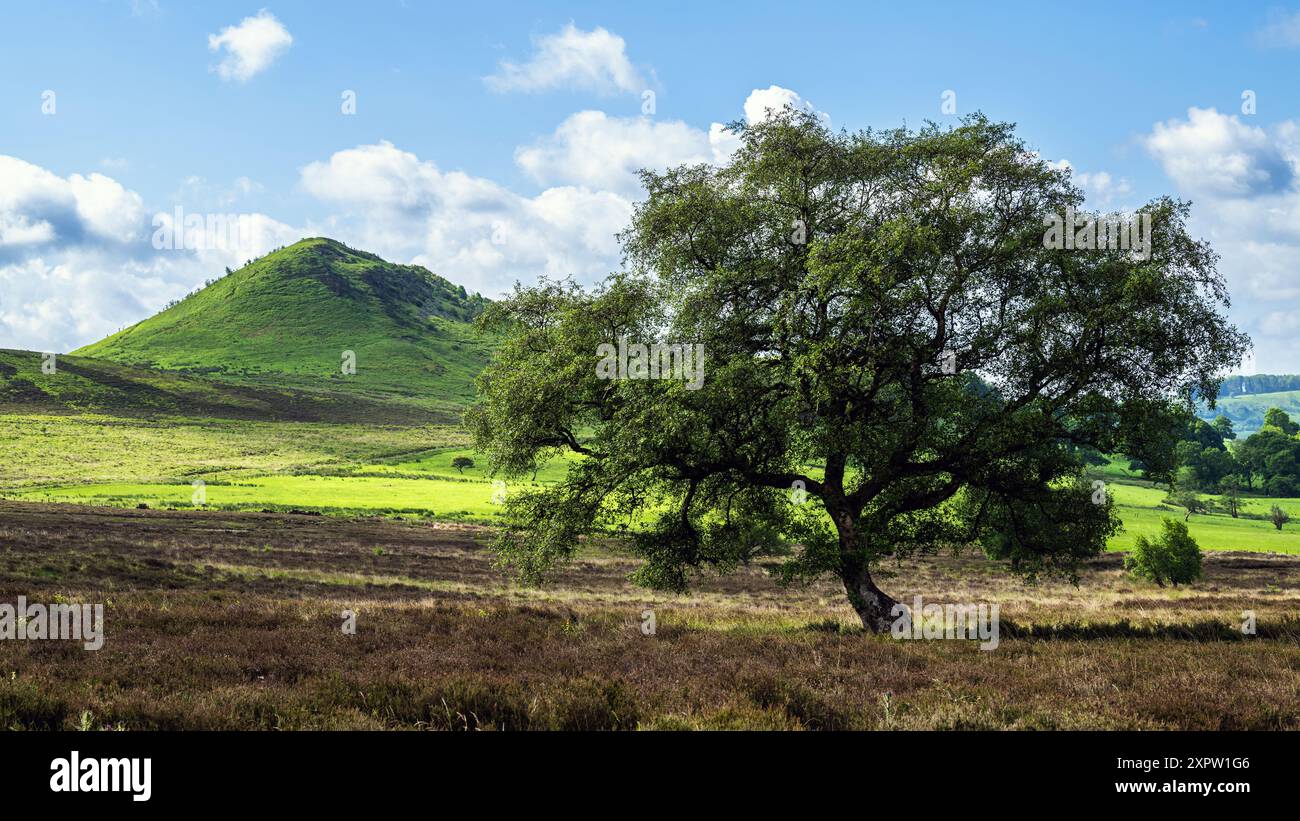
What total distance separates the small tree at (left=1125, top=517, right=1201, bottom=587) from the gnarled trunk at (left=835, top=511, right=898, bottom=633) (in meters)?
40.5

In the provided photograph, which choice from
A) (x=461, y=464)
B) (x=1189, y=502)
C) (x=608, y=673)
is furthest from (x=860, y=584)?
(x=1189, y=502)

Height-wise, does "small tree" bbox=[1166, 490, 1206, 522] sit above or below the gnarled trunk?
below

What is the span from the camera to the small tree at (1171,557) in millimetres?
48219

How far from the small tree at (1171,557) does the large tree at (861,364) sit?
116ft

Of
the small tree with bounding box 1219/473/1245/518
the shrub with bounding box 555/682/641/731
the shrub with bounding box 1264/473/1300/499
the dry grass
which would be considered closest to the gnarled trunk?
the dry grass

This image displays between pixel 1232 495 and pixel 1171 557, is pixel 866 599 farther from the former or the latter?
pixel 1232 495

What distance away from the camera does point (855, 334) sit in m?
18.0

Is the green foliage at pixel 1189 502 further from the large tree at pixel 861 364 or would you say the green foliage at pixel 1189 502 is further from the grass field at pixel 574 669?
the large tree at pixel 861 364

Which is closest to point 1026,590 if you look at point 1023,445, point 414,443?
point 1023,445

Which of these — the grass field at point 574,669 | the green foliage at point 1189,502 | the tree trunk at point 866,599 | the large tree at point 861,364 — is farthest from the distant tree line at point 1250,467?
the tree trunk at point 866,599

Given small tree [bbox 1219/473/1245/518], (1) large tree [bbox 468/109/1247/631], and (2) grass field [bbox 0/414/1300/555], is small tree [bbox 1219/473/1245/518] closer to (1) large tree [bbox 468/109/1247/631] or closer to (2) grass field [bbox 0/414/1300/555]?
(2) grass field [bbox 0/414/1300/555]

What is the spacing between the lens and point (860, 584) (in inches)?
773

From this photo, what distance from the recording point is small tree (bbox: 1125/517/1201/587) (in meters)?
48.2
